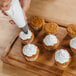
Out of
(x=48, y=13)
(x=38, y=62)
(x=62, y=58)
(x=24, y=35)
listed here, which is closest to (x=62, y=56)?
(x=62, y=58)

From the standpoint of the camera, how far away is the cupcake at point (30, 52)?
1034 mm

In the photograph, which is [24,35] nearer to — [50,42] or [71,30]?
[50,42]

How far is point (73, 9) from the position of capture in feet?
4.10

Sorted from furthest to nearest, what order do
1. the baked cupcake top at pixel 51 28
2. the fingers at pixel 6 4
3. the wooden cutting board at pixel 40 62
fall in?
the baked cupcake top at pixel 51 28, the wooden cutting board at pixel 40 62, the fingers at pixel 6 4

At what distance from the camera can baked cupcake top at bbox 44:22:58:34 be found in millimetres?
1116

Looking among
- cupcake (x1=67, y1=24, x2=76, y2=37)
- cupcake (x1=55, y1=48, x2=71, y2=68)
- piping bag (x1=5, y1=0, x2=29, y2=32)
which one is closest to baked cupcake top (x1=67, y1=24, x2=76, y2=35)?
cupcake (x1=67, y1=24, x2=76, y2=37)

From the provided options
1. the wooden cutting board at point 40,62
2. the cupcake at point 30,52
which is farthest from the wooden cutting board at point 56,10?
the cupcake at point 30,52

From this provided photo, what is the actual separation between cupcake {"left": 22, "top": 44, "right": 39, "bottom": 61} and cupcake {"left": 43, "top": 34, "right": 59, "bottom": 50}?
0.18ft

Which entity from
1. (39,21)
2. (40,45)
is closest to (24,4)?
(39,21)

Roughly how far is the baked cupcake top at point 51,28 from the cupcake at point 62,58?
0.45 ft

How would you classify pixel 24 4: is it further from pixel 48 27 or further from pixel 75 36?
pixel 75 36

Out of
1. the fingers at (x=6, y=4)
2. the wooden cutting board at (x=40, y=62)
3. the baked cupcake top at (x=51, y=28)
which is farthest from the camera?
the baked cupcake top at (x=51, y=28)

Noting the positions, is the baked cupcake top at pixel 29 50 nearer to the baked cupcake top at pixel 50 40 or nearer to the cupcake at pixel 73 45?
the baked cupcake top at pixel 50 40

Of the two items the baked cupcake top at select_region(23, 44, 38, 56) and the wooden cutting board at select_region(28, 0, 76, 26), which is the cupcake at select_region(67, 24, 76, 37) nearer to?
the wooden cutting board at select_region(28, 0, 76, 26)
